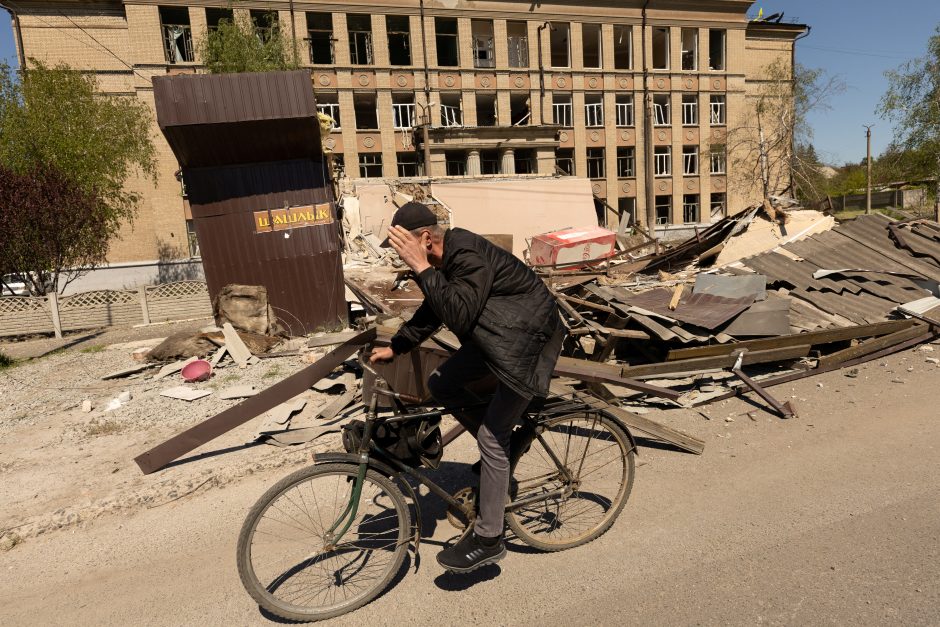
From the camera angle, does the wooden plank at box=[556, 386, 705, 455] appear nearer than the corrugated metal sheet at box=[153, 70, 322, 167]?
Yes

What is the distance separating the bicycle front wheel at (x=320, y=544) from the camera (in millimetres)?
2678

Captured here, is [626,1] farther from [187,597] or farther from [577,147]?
[187,597]

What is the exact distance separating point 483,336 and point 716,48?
47.2 meters

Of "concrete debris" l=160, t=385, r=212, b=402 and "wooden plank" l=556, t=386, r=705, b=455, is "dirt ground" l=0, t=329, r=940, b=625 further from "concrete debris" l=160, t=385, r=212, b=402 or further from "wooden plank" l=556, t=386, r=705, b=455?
"concrete debris" l=160, t=385, r=212, b=402

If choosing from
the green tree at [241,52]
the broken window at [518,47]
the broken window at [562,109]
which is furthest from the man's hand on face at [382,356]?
the broken window at [518,47]

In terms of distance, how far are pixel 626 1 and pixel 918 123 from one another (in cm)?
1962

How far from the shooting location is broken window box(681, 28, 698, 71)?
3994 centimetres

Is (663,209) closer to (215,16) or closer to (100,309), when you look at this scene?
(215,16)

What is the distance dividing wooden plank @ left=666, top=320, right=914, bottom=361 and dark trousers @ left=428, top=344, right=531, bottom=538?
376 centimetres

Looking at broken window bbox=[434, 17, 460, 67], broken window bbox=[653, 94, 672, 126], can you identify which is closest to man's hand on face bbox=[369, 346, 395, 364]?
broken window bbox=[434, 17, 460, 67]

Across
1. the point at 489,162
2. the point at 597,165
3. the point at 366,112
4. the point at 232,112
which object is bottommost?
the point at 232,112

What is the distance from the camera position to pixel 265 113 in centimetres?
916

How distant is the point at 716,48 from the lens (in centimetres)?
4116

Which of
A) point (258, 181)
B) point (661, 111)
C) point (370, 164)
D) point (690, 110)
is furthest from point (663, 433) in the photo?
point (690, 110)
